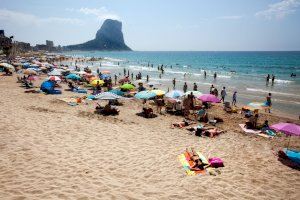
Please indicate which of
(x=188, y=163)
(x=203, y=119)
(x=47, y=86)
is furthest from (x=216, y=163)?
(x=47, y=86)

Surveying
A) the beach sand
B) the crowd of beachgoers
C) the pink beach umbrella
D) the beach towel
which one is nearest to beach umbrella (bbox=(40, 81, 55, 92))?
the crowd of beachgoers

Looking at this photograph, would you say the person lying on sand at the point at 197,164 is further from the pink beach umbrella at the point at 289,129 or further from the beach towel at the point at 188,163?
the pink beach umbrella at the point at 289,129

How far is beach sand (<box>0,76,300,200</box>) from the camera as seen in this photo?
6.77 m

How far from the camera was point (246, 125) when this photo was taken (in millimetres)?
14984

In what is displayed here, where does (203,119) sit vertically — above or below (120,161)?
below

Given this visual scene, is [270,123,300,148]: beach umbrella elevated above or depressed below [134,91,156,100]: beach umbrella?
below

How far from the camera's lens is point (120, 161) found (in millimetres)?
8758

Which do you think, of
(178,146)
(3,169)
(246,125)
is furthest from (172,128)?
(3,169)

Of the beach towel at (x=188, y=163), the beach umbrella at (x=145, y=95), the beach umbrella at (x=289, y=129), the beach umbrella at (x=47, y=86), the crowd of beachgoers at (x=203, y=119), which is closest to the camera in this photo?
the beach towel at (x=188, y=163)

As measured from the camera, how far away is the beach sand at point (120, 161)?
677 cm

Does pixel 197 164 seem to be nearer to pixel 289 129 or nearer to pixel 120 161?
pixel 120 161

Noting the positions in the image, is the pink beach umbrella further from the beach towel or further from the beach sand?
the beach towel

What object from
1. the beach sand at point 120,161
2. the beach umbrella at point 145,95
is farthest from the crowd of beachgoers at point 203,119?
the beach sand at point 120,161

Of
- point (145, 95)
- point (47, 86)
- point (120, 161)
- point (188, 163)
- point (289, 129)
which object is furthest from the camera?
point (47, 86)
